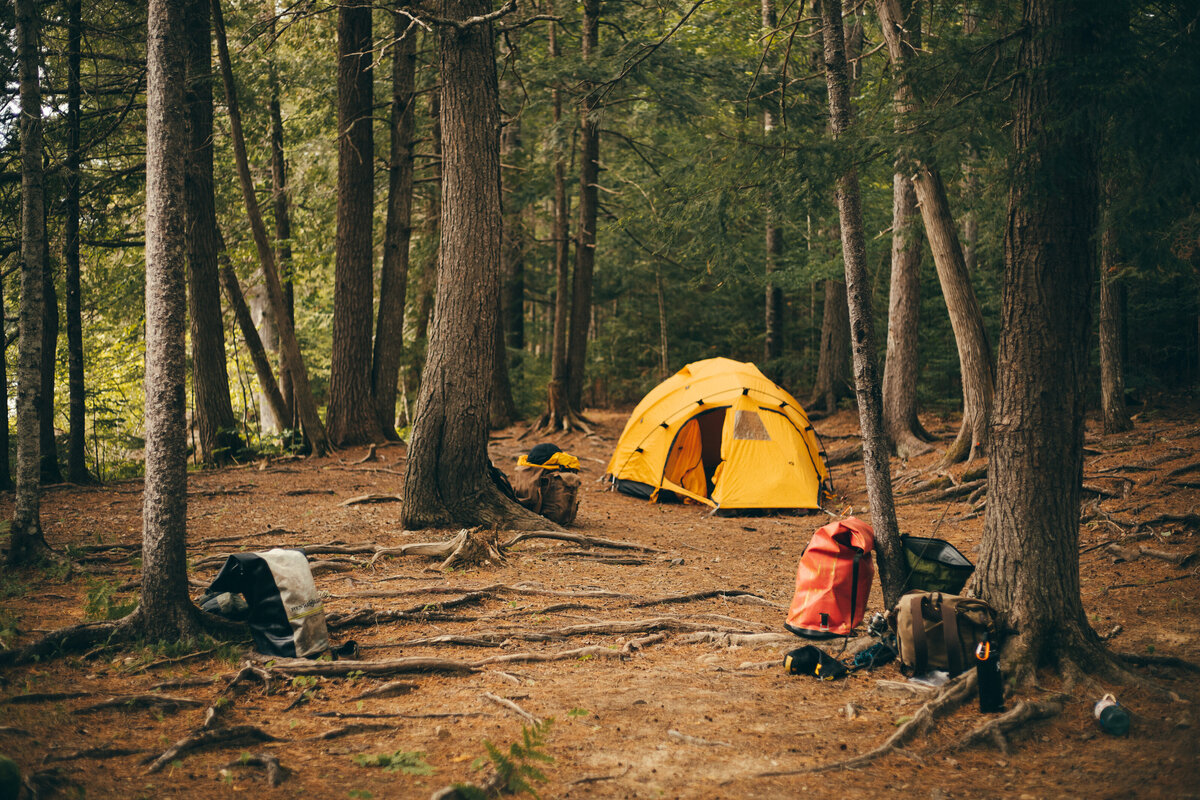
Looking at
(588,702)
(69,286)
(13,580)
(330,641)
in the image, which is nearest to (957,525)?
(588,702)

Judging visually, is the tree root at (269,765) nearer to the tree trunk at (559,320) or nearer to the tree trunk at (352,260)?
the tree trunk at (352,260)

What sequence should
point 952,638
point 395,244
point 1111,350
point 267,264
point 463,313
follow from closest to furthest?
point 952,638 < point 463,313 < point 1111,350 < point 267,264 < point 395,244

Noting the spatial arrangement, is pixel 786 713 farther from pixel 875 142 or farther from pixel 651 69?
pixel 651 69

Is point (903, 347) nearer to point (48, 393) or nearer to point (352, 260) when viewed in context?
point (352, 260)

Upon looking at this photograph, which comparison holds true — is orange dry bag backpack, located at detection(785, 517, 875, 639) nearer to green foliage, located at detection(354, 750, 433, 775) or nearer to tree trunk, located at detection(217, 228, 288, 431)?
green foliage, located at detection(354, 750, 433, 775)

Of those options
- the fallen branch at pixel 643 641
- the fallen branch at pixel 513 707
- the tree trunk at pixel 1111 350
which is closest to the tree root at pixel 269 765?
the fallen branch at pixel 513 707

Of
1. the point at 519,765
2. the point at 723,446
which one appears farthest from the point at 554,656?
the point at 723,446

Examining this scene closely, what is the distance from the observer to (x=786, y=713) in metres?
4.15

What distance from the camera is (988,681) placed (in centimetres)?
409

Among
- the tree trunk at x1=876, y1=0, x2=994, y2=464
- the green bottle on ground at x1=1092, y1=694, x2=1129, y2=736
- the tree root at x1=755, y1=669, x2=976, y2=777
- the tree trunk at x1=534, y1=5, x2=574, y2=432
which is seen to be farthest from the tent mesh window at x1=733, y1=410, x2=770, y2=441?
the green bottle on ground at x1=1092, y1=694, x2=1129, y2=736

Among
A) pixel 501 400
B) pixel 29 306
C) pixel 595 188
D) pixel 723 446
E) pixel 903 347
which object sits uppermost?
pixel 595 188

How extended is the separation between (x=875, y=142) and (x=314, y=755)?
16.6ft

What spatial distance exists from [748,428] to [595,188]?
25.7 ft

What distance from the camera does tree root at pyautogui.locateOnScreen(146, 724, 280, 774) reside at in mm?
3279
